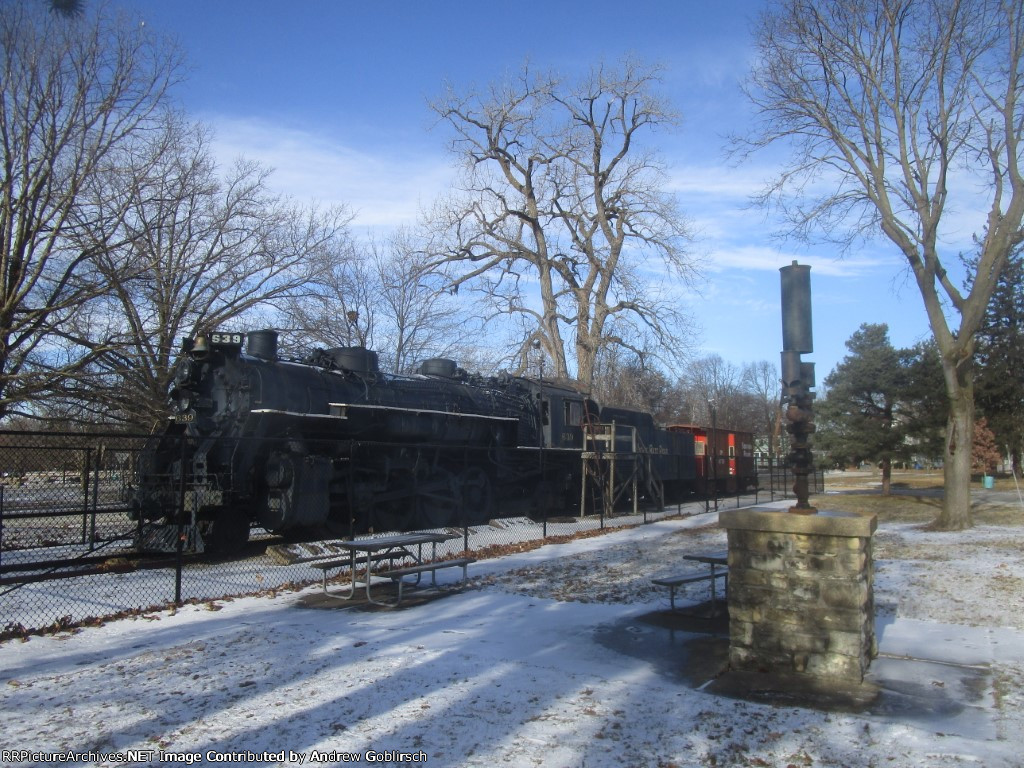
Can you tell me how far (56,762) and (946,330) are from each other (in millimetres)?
16931

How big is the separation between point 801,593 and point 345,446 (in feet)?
33.0

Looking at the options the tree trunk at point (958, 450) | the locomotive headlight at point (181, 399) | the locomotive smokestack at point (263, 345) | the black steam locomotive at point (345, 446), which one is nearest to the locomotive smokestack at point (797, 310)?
the black steam locomotive at point (345, 446)

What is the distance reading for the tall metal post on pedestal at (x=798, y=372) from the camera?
6.39m

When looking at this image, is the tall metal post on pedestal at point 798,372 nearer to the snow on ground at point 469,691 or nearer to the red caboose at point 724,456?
the snow on ground at point 469,691

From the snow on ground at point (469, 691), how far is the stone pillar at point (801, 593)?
0.49 m

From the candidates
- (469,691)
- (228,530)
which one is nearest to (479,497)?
(228,530)

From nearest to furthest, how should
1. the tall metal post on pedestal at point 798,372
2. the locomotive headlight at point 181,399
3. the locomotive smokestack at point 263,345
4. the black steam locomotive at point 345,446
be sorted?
1. the tall metal post on pedestal at point 798,372
2. the black steam locomotive at point 345,446
3. the locomotive headlight at point 181,399
4. the locomotive smokestack at point 263,345

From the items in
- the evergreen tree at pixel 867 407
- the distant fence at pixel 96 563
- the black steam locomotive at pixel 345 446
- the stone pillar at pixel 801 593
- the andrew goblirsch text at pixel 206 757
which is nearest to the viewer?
the andrew goblirsch text at pixel 206 757

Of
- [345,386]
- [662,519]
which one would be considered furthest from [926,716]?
[662,519]

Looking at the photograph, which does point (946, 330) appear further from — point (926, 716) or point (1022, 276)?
point (1022, 276)

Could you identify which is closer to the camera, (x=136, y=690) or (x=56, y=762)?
(x=56, y=762)

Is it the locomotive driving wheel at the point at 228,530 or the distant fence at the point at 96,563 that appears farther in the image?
the locomotive driving wheel at the point at 228,530

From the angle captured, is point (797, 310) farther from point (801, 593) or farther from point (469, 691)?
point (469, 691)

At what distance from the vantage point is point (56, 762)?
13.9ft
